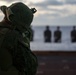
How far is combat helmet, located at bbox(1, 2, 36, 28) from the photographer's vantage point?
2066mm

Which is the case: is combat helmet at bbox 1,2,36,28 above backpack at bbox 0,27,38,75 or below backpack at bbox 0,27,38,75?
above

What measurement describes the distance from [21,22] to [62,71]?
5.89 meters

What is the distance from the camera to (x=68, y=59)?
324 inches

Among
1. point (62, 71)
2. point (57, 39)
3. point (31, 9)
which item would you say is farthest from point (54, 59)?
point (57, 39)

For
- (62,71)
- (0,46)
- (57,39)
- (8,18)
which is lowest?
(57,39)

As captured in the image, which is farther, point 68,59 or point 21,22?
point 68,59

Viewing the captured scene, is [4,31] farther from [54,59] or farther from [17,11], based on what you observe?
[54,59]

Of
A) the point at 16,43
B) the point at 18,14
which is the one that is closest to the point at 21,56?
the point at 16,43

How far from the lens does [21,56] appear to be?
2055mm

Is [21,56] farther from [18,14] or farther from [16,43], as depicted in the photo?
[18,14]

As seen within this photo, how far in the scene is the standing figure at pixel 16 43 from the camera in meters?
2.04

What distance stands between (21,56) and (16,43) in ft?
0.25

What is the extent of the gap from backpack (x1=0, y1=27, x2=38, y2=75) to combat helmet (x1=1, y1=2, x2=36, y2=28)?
7 centimetres

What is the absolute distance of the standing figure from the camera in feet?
6.68
